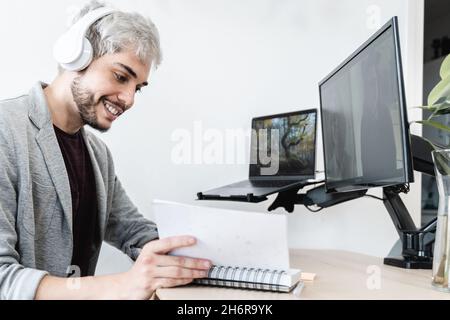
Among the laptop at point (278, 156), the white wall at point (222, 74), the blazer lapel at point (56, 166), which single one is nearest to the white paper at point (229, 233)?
the blazer lapel at point (56, 166)

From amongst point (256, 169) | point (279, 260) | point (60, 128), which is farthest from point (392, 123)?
point (60, 128)

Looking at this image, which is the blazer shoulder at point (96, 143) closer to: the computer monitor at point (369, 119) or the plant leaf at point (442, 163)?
the computer monitor at point (369, 119)

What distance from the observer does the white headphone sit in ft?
3.87

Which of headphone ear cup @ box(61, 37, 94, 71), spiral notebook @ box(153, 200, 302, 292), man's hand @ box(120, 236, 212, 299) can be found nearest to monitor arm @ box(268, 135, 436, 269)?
spiral notebook @ box(153, 200, 302, 292)

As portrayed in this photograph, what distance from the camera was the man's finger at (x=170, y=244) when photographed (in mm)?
799

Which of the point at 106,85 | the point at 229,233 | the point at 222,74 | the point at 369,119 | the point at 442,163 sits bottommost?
the point at 229,233

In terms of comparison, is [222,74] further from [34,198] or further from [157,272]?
[157,272]

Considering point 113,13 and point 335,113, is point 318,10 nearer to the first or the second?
point 335,113

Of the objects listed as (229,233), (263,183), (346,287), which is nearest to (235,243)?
(229,233)

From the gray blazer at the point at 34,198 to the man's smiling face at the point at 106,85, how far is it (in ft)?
0.34

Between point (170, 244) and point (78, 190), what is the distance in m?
0.58

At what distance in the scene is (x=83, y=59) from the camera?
1.19 metres

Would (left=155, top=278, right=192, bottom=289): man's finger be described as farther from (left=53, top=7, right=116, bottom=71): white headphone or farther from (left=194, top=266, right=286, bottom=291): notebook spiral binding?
(left=53, top=7, right=116, bottom=71): white headphone

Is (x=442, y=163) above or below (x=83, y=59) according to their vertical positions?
below
